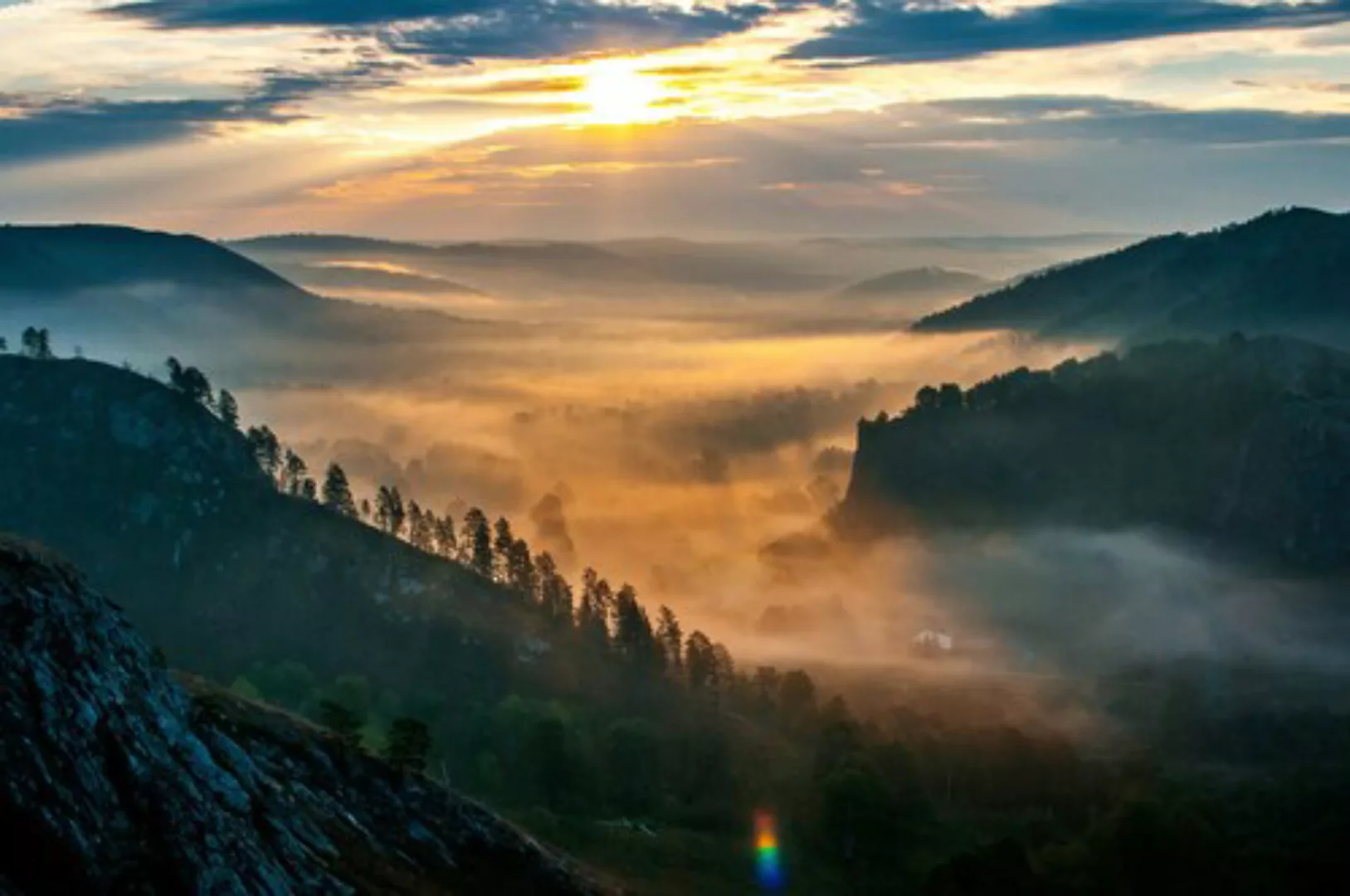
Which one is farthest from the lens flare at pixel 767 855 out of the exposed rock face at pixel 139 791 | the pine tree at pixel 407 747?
the exposed rock face at pixel 139 791

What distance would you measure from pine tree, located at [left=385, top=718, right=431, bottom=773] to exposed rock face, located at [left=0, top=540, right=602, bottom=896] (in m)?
10.6

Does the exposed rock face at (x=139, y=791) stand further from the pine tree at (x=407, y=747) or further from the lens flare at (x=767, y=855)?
the lens flare at (x=767, y=855)

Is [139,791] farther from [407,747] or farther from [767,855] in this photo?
[767,855]

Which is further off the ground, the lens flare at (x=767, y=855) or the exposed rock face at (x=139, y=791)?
the exposed rock face at (x=139, y=791)

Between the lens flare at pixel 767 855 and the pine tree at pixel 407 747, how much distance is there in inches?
1500

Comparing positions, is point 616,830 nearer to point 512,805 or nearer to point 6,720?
point 512,805

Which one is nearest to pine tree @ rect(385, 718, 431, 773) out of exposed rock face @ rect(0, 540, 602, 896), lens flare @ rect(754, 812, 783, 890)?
exposed rock face @ rect(0, 540, 602, 896)

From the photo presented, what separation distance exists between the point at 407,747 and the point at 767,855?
49766mm

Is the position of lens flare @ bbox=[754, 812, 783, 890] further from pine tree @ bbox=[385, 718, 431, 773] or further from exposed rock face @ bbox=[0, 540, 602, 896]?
exposed rock face @ bbox=[0, 540, 602, 896]

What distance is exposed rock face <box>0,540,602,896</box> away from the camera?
208ft

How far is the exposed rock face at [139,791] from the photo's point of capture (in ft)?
208

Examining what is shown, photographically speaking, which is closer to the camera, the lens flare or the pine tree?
the pine tree

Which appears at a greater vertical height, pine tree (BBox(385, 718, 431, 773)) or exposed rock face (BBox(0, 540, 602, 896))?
exposed rock face (BBox(0, 540, 602, 896))

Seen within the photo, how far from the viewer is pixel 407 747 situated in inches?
4318
